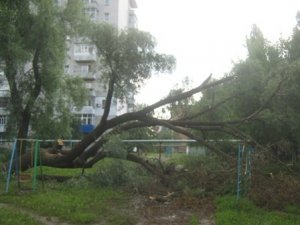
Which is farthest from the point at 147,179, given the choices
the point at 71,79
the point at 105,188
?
the point at 71,79

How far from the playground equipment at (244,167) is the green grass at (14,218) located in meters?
4.95

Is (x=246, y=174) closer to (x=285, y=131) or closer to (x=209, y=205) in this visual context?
(x=209, y=205)

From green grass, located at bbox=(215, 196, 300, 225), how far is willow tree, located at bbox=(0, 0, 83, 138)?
33.9 feet

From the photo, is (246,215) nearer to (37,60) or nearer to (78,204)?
(78,204)

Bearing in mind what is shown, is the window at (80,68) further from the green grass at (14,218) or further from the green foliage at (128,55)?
the green grass at (14,218)

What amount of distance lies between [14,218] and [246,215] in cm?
477

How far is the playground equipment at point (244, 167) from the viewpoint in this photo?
11555 millimetres

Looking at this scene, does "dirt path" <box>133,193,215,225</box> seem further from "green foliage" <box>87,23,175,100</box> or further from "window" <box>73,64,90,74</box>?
"window" <box>73,64,90,74</box>

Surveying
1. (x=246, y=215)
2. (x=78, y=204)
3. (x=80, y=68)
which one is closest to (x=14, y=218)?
(x=78, y=204)

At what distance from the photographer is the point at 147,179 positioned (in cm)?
1355

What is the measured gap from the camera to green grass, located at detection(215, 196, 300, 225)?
942 cm

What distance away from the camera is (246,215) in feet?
33.0

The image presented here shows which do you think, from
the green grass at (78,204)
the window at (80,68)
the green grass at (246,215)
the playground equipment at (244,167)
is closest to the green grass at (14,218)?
the green grass at (78,204)

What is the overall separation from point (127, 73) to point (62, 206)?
5.63 metres
